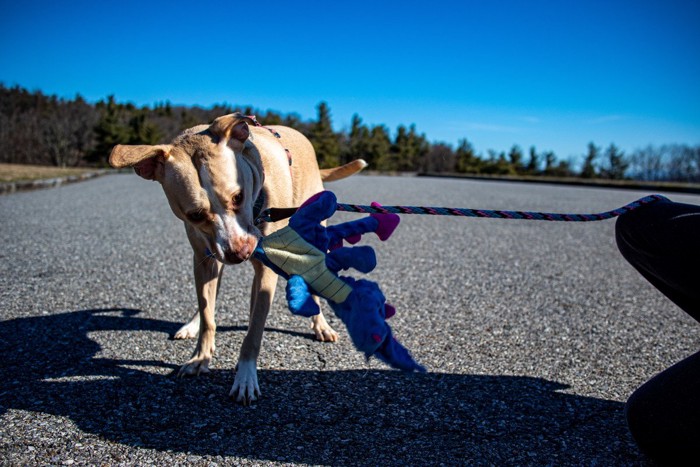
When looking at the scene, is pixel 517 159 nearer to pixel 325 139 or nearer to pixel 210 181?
pixel 325 139

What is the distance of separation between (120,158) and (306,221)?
36.2 inches

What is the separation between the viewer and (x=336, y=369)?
296 cm

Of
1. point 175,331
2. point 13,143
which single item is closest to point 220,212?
point 175,331

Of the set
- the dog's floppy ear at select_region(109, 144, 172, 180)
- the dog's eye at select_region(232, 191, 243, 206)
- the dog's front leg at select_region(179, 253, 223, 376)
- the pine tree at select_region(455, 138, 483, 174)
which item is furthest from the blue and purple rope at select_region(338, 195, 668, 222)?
the pine tree at select_region(455, 138, 483, 174)

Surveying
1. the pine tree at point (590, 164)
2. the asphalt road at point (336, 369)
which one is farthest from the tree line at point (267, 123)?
the asphalt road at point (336, 369)

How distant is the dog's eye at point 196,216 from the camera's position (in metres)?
2.38

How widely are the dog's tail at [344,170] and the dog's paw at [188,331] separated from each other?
4.72 ft

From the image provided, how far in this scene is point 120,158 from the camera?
235 centimetres

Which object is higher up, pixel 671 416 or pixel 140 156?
pixel 140 156

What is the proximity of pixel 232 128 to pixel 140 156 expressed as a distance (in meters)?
0.46

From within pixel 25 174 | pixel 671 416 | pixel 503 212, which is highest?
pixel 25 174

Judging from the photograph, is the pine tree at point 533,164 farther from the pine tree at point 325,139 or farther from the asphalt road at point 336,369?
the asphalt road at point 336,369

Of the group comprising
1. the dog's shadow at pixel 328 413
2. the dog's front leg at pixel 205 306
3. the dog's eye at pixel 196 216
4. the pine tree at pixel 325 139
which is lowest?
the dog's shadow at pixel 328 413

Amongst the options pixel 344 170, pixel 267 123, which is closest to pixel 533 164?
pixel 267 123
